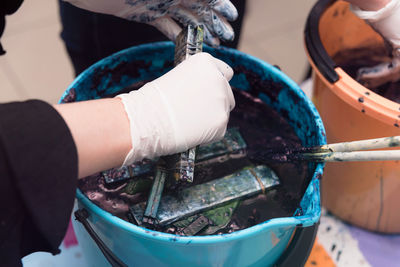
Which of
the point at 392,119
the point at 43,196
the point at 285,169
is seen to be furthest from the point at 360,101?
the point at 43,196

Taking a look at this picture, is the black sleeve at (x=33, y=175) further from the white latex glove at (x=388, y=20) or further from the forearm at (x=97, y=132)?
the white latex glove at (x=388, y=20)

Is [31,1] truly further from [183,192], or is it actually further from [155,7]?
[183,192]

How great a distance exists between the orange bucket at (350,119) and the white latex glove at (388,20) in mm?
120

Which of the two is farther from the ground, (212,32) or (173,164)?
(212,32)

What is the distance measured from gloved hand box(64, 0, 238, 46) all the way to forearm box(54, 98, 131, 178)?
0.25 metres

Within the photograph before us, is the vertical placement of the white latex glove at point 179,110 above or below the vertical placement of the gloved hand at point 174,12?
below

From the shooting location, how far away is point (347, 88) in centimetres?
83

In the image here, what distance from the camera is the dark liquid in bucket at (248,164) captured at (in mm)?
769

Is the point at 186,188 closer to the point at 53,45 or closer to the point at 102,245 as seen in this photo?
the point at 102,245

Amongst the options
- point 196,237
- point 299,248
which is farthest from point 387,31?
point 196,237

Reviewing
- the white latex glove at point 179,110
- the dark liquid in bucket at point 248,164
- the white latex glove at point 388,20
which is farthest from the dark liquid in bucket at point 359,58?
the white latex glove at point 179,110

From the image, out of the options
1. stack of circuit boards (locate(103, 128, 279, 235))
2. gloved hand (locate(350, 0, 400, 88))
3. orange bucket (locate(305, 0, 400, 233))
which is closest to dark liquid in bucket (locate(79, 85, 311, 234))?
stack of circuit boards (locate(103, 128, 279, 235))

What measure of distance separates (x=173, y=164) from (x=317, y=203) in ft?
0.92

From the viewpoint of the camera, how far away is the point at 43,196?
50cm
